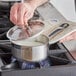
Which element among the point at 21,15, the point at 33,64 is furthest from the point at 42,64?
the point at 21,15

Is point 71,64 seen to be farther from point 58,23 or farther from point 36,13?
point 36,13

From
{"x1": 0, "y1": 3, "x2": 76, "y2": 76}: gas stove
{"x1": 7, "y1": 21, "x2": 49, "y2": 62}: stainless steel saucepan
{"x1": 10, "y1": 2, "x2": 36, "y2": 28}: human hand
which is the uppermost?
{"x1": 10, "y1": 2, "x2": 36, "y2": 28}: human hand

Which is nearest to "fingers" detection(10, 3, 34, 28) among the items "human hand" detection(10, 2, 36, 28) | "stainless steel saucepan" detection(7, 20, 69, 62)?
"human hand" detection(10, 2, 36, 28)

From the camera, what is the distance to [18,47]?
0.57m

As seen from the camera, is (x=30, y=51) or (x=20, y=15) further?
(x=20, y=15)

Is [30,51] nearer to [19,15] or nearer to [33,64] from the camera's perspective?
[33,64]

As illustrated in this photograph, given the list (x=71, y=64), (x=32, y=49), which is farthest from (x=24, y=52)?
(x=71, y=64)

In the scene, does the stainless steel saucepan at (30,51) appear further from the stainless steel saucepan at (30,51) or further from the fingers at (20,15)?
the fingers at (20,15)

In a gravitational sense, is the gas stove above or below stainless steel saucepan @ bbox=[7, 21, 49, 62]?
below

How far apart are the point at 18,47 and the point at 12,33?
6.4 inches

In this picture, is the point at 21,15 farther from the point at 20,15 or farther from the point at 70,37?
the point at 70,37

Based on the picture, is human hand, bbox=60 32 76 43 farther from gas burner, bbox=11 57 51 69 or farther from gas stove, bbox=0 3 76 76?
gas burner, bbox=11 57 51 69

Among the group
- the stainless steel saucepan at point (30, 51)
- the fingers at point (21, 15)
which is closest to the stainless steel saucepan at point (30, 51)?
the stainless steel saucepan at point (30, 51)

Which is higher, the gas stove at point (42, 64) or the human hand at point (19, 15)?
the human hand at point (19, 15)
